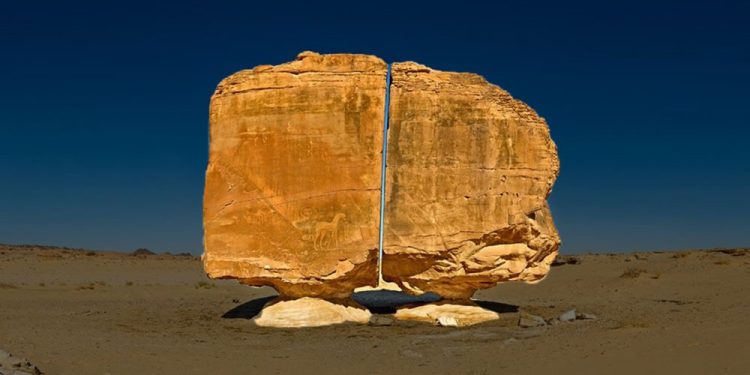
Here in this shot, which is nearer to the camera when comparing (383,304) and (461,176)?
(461,176)

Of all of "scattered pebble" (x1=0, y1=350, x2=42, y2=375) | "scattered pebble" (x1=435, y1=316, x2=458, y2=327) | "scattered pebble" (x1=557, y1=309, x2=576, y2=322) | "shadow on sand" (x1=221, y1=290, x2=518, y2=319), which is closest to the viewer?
"scattered pebble" (x1=0, y1=350, x2=42, y2=375)

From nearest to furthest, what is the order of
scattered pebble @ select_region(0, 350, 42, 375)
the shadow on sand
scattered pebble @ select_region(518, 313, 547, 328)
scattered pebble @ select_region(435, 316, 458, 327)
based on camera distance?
scattered pebble @ select_region(0, 350, 42, 375)
scattered pebble @ select_region(518, 313, 547, 328)
scattered pebble @ select_region(435, 316, 458, 327)
the shadow on sand

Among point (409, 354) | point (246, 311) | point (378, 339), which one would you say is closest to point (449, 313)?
point (378, 339)

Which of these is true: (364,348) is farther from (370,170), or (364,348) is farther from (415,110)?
(415,110)

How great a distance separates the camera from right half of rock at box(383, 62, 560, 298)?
1280 centimetres

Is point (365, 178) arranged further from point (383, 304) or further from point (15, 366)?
point (15, 366)

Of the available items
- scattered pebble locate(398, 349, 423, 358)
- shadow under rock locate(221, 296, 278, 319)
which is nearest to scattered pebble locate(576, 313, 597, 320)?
scattered pebble locate(398, 349, 423, 358)

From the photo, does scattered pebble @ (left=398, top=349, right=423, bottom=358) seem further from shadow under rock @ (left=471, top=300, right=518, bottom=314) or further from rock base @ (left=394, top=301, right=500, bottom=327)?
shadow under rock @ (left=471, top=300, right=518, bottom=314)

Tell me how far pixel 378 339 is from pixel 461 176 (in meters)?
3.39

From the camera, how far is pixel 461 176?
12828 mm

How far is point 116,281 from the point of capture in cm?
2852

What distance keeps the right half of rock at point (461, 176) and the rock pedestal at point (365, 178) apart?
0.02 m

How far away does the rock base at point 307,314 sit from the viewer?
508 inches

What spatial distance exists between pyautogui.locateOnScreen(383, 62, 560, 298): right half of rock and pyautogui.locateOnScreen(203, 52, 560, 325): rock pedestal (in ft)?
0.06
